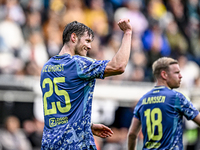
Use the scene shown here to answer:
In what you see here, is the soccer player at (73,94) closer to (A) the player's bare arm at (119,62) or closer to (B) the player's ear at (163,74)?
(A) the player's bare arm at (119,62)

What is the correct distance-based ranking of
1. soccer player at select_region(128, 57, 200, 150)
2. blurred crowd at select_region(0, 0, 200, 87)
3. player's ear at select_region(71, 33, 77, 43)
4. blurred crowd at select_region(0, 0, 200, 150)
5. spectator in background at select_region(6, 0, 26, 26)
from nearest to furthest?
player's ear at select_region(71, 33, 77, 43), soccer player at select_region(128, 57, 200, 150), blurred crowd at select_region(0, 0, 200, 150), blurred crowd at select_region(0, 0, 200, 87), spectator in background at select_region(6, 0, 26, 26)

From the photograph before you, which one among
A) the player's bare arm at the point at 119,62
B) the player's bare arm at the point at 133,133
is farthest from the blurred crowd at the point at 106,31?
the player's bare arm at the point at 119,62

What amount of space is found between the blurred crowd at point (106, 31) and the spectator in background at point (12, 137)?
1.60 m

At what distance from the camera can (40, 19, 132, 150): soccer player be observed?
3.95 m

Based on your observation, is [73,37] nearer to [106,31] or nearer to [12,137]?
[12,137]

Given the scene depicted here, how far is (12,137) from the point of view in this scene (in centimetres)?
1003

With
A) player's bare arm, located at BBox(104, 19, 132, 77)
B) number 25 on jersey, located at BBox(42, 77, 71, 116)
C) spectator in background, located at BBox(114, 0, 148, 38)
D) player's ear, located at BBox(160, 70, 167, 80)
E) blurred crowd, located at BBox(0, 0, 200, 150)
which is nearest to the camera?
player's bare arm, located at BBox(104, 19, 132, 77)

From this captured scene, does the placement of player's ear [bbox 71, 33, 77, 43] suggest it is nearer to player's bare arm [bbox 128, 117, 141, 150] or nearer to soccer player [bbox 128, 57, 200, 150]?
soccer player [bbox 128, 57, 200, 150]

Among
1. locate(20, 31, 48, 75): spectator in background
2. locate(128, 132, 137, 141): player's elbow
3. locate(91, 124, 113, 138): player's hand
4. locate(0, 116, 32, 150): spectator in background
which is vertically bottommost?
locate(0, 116, 32, 150): spectator in background

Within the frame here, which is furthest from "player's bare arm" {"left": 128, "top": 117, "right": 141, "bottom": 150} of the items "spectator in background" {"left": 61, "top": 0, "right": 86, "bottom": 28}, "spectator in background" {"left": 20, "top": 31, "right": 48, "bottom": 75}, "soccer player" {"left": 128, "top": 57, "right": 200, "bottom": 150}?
"spectator in background" {"left": 61, "top": 0, "right": 86, "bottom": 28}

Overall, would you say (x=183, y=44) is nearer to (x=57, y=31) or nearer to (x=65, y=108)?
(x=57, y=31)

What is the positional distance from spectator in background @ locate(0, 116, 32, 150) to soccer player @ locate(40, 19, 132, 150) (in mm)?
6108

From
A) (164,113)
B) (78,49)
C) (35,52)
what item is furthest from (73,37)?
(35,52)

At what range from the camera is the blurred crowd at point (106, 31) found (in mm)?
11602
